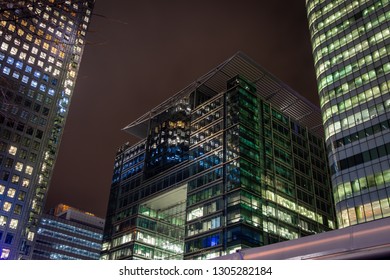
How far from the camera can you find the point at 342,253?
1417 cm

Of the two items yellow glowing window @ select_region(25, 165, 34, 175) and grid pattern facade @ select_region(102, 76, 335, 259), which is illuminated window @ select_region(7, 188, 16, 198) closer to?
yellow glowing window @ select_region(25, 165, 34, 175)

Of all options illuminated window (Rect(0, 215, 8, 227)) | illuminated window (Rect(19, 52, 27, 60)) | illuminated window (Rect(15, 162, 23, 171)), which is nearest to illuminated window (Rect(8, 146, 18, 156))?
illuminated window (Rect(15, 162, 23, 171))

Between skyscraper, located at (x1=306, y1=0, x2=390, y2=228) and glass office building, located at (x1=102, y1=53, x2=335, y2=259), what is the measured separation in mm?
20041

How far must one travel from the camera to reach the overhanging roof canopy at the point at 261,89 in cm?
9550

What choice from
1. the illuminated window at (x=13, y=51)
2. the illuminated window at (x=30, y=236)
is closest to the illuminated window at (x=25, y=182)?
the illuminated window at (x=30, y=236)

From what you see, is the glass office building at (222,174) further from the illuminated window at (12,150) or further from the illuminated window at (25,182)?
the illuminated window at (12,150)

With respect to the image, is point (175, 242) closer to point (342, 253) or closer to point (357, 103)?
point (357, 103)

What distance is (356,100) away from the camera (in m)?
61.0

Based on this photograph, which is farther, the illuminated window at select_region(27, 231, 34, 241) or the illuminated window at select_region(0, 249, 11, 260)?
the illuminated window at select_region(27, 231, 34, 241)

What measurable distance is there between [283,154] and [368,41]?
34.6 m

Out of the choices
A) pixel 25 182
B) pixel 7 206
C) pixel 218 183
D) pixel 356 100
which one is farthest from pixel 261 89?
pixel 7 206

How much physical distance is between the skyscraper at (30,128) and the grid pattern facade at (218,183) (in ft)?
70.9

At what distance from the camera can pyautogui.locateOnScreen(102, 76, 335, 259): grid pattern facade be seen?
75.5 m
